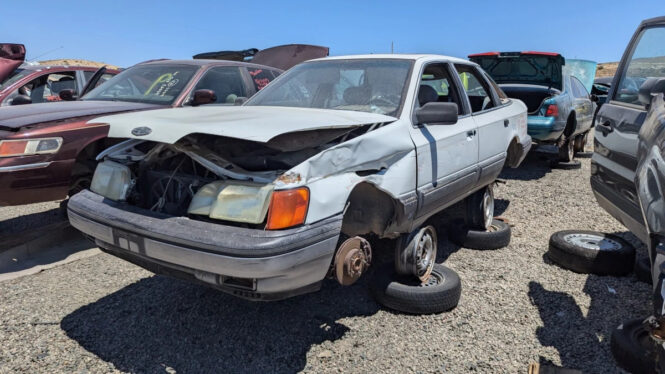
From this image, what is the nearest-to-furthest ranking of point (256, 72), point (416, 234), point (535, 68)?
point (416, 234) < point (256, 72) < point (535, 68)

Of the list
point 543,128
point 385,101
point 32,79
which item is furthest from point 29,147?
point 543,128

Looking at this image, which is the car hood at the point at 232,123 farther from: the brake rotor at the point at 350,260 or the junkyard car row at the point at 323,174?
the brake rotor at the point at 350,260

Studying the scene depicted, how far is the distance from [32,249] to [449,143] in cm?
385

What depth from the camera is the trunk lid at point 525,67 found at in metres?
8.64

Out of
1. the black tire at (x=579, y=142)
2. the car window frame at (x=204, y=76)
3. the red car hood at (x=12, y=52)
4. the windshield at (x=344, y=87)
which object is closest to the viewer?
the windshield at (x=344, y=87)

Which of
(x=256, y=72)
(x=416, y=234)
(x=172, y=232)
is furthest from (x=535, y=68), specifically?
(x=172, y=232)

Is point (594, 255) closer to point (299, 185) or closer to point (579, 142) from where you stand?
point (299, 185)

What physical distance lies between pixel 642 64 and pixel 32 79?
7428 mm

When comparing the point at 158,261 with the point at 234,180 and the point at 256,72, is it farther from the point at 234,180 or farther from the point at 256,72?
the point at 256,72

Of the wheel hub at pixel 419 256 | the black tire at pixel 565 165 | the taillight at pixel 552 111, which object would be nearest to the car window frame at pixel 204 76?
the wheel hub at pixel 419 256

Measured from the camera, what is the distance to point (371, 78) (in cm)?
360

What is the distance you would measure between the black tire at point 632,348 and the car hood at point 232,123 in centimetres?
186

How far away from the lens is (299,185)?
2344 millimetres

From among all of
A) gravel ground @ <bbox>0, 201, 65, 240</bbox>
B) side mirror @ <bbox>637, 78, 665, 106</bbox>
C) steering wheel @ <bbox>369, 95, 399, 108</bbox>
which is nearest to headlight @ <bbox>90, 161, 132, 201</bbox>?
steering wheel @ <bbox>369, 95, 399, 108</bbox>
